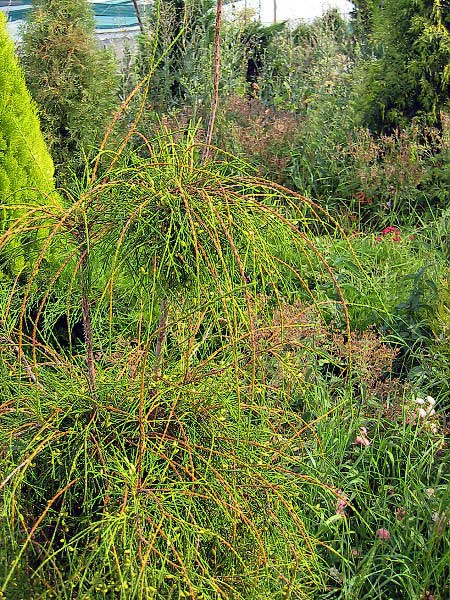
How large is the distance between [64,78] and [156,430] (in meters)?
3.97

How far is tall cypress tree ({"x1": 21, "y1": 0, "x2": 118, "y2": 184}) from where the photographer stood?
5.26 meters

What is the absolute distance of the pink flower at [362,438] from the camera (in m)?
2.89

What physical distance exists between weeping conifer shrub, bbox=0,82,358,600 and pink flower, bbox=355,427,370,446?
868mm

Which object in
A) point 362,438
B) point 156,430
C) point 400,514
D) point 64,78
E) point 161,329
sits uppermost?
point 64,78

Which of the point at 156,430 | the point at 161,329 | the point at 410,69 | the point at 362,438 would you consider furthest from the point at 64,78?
the point at 156,430

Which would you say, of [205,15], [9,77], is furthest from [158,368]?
[205,15]

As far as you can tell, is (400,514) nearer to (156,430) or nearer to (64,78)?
(156,430)

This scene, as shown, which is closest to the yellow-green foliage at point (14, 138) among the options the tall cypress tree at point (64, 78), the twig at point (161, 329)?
the tall cypress tree at point (64, 78)

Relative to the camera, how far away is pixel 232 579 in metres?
1.87

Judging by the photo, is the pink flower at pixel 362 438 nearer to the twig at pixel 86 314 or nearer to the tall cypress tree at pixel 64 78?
the twig at pixel 86 314

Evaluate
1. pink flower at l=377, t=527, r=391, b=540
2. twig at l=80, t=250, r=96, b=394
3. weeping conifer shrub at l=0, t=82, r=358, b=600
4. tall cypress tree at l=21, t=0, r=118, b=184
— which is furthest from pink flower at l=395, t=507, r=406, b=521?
tall cypress tree at l=21, t=0, r=118, b=184

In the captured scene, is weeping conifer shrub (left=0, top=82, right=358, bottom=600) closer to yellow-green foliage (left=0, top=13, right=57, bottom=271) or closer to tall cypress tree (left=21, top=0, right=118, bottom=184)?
yellow-green foliage (left=0, top=13, right=57, bottom=271)

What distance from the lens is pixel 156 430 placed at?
6.31ft

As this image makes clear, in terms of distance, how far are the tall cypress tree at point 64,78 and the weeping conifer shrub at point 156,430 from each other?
3.49 m
